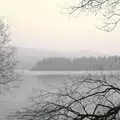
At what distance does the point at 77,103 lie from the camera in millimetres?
4465

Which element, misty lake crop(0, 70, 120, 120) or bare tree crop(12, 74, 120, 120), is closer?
bare tree crop(12, 74, 120, 120)

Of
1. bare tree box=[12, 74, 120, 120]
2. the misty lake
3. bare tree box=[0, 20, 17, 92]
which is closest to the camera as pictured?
bare tree box=[12, 74, 120, 120]

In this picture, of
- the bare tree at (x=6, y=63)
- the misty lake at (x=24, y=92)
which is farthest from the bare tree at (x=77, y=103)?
the bare tree at (x=6, y=63)


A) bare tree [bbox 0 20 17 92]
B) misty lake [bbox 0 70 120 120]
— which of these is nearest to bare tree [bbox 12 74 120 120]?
misty lake [bbox 0 70 120 120]

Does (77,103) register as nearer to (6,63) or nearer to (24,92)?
(6,63)

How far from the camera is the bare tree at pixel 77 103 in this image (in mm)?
4215

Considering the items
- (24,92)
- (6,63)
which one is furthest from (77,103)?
(24,92)

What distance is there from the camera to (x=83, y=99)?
4.48m

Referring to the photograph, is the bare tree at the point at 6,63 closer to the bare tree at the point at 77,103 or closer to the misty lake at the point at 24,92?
the misty lake at the point at 24,92

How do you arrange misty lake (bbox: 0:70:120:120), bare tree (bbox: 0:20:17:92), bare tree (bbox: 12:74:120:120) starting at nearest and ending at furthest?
1. bare tree (bbox: 12:74:120:120)
2. misty lake (bbox: 0:70:120:120)
3. bare tree (bbox: 0:20:17:92)

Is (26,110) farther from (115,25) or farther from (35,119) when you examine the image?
(115,25)

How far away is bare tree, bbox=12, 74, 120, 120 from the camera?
13.8 feet

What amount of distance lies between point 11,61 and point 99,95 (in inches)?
752

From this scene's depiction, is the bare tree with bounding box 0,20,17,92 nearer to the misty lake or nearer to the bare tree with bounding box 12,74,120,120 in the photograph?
the misty lake
